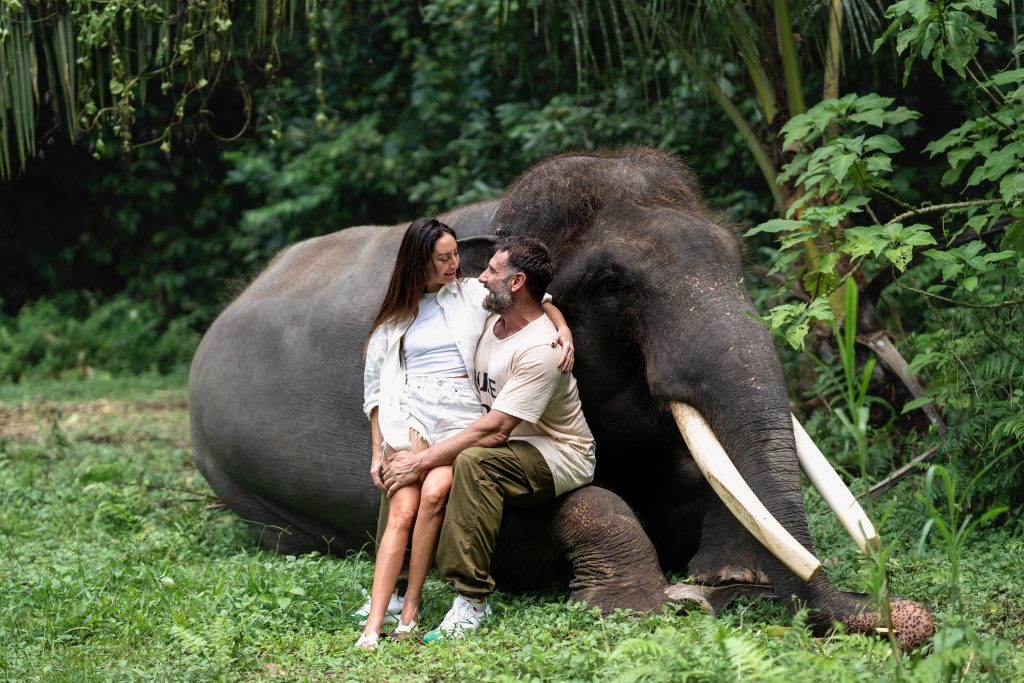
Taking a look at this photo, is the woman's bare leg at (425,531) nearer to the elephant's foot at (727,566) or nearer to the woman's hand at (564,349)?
the woman's hand at (564,349)

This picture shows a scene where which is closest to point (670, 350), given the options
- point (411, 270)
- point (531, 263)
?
point (531, 263)

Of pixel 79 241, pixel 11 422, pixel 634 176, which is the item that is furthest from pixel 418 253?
pixel 79 241

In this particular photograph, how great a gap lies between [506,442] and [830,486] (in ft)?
3.79

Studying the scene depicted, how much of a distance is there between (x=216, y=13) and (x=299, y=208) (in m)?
5.81

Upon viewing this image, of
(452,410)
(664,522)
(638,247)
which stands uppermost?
(638,247)

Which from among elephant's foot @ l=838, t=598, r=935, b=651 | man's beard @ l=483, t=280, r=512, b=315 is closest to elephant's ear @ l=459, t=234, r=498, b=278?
man's beard @ l=483, t=280, r=512, b=315

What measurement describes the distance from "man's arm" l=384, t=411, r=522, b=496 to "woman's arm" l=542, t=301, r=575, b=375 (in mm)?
258

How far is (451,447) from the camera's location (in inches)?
182

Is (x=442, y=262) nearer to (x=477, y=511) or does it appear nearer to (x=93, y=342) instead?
(x=477, y=511)

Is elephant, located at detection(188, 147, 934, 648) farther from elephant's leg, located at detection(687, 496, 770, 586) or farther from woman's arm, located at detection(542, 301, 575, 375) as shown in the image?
woman's arm, located at detection(542, 301, 575, 375)

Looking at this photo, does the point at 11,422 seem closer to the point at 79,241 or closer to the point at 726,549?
the point at 79,241

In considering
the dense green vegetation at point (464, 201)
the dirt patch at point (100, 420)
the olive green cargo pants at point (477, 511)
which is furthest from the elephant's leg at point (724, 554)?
the dirt patch at point (100, 420)

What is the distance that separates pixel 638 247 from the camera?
4.89m

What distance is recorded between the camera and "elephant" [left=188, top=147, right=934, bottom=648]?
4.38 metres
